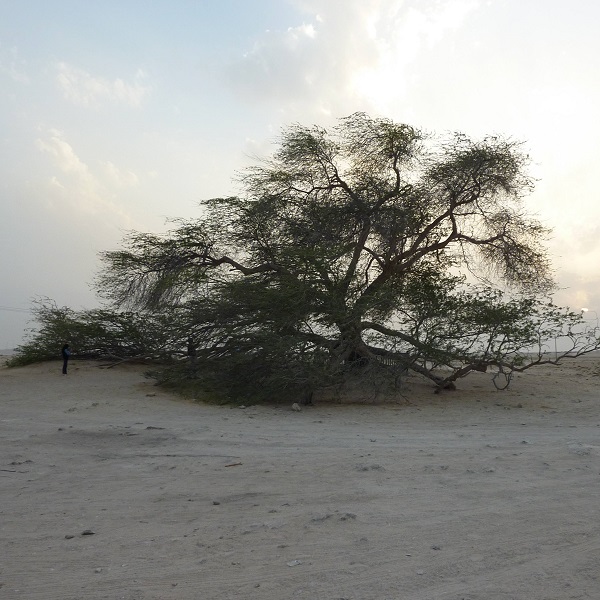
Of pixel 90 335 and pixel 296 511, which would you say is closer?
pixel 296 511

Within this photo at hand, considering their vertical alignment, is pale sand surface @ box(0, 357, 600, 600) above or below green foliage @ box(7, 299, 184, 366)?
below

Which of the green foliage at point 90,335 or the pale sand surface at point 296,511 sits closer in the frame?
the pale sand surface at point 296,511

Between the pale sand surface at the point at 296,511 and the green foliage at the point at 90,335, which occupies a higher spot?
the green foliage at the point at 90,335

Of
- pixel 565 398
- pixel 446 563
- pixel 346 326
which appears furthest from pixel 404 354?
pixel 446 563

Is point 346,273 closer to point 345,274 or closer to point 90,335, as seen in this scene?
point 345,274

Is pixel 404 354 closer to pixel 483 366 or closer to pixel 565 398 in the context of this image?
pixel 483 366

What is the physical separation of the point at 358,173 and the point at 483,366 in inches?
255

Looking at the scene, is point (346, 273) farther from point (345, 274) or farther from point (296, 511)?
point (296, 511)

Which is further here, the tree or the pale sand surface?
the tree

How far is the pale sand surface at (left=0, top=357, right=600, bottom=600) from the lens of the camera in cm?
355

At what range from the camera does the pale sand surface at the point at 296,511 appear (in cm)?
355

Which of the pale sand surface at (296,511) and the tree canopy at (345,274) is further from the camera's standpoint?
the tree canopy at (345,274)

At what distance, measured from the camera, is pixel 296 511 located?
189 inches

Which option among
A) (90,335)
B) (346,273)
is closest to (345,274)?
(346,273)
